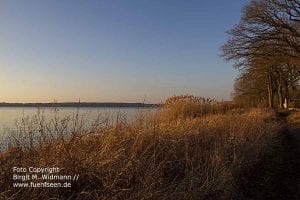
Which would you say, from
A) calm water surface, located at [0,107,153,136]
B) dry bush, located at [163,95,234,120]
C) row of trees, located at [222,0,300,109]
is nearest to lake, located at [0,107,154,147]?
calm water surface, located at [0,107,153,136]

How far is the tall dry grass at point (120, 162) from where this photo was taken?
14.8 ft

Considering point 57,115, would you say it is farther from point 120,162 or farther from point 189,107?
point 189,107

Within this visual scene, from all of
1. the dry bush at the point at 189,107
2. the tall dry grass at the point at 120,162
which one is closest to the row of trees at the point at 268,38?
the dry bush at the point at 189,107

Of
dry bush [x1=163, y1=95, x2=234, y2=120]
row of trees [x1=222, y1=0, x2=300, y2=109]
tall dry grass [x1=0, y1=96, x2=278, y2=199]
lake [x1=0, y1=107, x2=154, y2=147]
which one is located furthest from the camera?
row of trees [x1=222, y1=0, x2=300, y2=109]

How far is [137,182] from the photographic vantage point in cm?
491

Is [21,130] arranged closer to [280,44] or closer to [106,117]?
[106,117]

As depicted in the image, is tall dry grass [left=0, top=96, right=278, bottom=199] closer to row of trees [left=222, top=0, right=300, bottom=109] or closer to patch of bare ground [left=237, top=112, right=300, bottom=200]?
patch of bare ground [left=237, top=112, right=300, bottom=200]

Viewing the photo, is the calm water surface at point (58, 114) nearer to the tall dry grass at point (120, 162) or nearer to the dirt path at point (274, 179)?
the tall dry grass at point (120, 162)

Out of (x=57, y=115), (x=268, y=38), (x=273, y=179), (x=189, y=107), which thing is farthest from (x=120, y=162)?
(x=268, y=38)

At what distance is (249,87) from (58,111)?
4572 cm

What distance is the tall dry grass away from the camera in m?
4.50

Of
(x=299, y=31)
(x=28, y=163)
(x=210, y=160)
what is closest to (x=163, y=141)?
(x=210, y=160)

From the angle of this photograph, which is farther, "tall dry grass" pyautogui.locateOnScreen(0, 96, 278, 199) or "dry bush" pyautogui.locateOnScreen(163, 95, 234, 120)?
"dry bush" pyautogui.locateOnScreen(163, 95, 234, 120)

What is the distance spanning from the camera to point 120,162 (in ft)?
17.0
